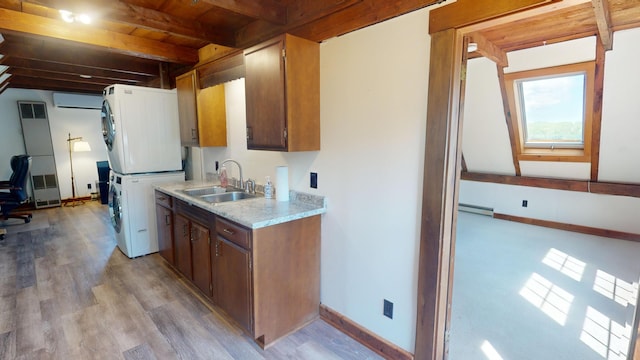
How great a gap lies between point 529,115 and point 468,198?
2086 mm

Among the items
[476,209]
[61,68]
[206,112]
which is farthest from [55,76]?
[476,209]

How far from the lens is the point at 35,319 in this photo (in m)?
2.37

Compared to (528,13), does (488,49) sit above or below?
above

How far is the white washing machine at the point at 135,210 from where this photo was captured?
3430 millimetres

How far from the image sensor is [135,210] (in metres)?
3.48

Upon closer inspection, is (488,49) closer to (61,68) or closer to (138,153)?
(138,153)

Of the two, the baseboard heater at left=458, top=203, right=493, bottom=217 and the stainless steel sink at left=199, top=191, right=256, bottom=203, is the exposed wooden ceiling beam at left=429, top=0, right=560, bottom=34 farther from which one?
the baseboard heater at left=458, top=203, right=493, bottom=217

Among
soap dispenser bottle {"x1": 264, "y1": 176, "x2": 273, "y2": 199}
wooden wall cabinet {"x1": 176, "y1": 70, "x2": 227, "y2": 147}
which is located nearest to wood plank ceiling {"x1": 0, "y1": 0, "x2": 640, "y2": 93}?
wooden wall cabinet {"x1": 176, "y1": 70, "x2": 227, "y2": 147}

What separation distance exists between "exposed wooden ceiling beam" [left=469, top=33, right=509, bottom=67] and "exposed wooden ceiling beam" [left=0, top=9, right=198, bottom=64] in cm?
282

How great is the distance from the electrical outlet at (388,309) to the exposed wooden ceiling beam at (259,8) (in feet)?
7.06

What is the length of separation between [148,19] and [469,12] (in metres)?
2.27

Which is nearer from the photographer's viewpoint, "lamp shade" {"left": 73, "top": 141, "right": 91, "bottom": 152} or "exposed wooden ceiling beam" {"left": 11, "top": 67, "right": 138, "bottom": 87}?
"exposed wooden ceiling beam" {"left": 11, "top": 67, "right": 138, "bottom": 87}

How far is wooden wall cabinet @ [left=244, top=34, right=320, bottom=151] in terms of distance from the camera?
2.04 meters

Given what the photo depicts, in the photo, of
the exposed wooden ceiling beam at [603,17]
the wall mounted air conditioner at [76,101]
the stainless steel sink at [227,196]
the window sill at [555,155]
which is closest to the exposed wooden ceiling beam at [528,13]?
the exposed wooden ceiling beam at [603,17]
